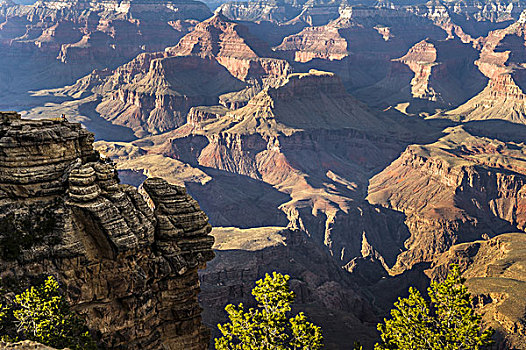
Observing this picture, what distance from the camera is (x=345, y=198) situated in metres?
177

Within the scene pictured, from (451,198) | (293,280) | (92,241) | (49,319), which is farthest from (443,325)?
(451,198)

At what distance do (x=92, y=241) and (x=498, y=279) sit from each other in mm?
87083

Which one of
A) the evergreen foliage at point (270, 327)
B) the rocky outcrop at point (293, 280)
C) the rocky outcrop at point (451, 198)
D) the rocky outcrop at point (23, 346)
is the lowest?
the rocky outcrop at point (451, 198)

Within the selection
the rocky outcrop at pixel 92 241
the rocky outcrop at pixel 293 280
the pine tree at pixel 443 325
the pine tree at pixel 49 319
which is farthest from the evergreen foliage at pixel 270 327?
the rocky outcrop at pixel 293 280

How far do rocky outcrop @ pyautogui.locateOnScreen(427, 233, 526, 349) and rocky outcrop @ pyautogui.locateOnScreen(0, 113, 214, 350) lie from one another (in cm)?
6179

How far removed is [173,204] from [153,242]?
3640 millimetres

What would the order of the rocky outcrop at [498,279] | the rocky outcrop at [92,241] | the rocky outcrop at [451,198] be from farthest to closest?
the rocky outcrop at [451,198]
the rocky outcrop at [498,279]
the rocky outcrop at [92,241]

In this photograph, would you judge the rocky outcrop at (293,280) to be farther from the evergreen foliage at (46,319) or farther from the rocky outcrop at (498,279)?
the evergreen foliage at (46,319)

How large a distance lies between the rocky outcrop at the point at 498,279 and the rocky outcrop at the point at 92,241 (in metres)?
61.8

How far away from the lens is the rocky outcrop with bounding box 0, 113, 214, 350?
33.4m

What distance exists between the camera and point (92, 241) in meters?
34.1

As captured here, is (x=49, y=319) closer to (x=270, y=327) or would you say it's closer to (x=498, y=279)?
(x=270, y=327)

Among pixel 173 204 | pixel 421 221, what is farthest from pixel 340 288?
pixel 173 204

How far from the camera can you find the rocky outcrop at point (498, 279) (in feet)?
268
